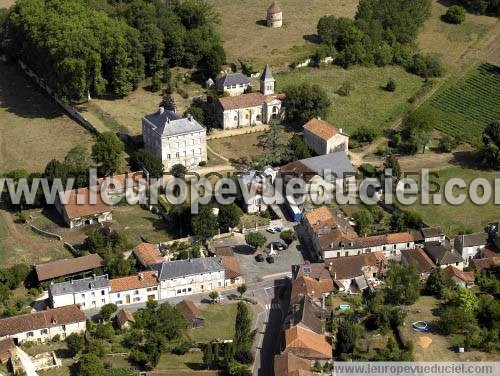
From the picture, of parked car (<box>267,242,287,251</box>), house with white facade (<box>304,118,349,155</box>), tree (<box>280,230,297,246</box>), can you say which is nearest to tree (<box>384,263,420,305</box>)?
tree (<box>280,230,297,246</box>)

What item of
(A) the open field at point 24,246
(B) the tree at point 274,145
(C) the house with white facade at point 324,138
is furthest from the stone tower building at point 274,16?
(A) the open field at point 24,246

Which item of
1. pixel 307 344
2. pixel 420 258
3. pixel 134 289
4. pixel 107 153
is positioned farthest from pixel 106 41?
pixel 307 344

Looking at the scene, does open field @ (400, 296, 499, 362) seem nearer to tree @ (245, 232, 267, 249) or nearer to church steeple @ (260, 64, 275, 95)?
tree @ (245, 232, 267, 249)

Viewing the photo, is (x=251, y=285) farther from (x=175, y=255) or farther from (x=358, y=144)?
(x=358, y=144)

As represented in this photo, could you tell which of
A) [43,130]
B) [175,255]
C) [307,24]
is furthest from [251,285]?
[307,24]

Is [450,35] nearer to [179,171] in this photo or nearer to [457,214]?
[457,214]
